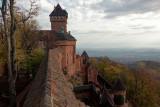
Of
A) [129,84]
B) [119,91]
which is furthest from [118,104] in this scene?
[129,84]

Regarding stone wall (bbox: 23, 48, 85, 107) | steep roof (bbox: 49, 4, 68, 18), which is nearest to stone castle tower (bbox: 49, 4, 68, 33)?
steep roof (bbox: 49, 4, 68, 18)

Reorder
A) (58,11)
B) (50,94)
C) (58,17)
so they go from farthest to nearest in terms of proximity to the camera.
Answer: (58,11), (58,17), (50,94)

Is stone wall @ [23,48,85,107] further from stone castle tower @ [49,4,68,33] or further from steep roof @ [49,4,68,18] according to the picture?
steep roof @ [49,4,68,18]

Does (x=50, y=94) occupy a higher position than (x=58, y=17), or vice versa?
(x=58, y=17)

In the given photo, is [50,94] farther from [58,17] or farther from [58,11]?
[58,11]

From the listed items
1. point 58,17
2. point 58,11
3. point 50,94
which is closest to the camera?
point 50,94

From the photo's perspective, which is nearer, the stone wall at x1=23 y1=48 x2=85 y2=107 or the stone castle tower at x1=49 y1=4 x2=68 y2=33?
the stone wall at x1=23 y1=48 x2=85 y2=107

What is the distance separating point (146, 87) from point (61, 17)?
29.4 metres

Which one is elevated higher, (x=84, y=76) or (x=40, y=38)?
(x=40, y=38)

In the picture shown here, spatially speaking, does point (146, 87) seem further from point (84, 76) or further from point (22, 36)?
point (22, 36)

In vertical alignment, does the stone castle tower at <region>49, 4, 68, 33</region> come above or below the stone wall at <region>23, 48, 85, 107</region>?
above

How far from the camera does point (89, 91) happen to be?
1602 centimetres

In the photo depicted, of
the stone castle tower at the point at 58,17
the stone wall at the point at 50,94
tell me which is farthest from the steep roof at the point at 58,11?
the stone wall at the point at 50,94

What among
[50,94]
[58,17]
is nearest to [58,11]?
[58,17]
